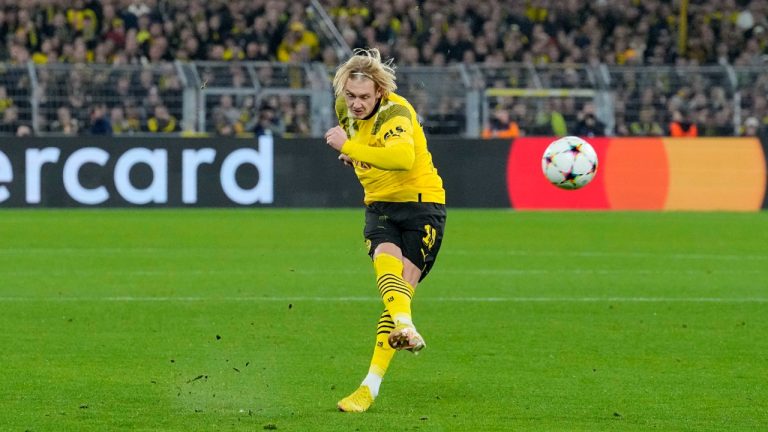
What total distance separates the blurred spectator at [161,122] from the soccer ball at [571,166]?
14333 mm

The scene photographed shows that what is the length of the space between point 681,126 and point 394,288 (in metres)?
18.0

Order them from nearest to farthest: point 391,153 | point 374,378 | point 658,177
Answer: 1. point 391,153
2. point 374,378
3. point 658,177

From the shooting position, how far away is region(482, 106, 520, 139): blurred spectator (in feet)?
77.1

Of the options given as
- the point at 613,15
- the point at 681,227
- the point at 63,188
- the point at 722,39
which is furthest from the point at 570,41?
the point at 63,188

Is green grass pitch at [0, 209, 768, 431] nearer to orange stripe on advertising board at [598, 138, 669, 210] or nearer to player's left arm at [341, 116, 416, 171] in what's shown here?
player's left arm at [341, 116, 416, 171]

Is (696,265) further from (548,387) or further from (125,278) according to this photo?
(548,387)

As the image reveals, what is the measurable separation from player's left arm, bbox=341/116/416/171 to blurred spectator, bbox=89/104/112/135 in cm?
1627

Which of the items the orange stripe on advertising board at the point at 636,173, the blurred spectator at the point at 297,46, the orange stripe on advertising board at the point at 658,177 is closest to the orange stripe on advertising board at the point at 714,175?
the orange stripe on advertising board at the point at 658,177

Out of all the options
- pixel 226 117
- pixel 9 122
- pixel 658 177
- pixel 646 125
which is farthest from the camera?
pixel 646 125

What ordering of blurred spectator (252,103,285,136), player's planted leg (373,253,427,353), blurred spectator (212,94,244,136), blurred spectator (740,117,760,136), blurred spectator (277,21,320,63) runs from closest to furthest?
player's planted leg (373,253,427,353)
blurred spectator (212,94,244,136)
blurred spectator (252,103,285,136)
blurred spectator (740,117,760,136)
blurred spectator (277,21,320,63)

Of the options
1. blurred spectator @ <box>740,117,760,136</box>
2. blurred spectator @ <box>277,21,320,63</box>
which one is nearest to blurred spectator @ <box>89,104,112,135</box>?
blurred spectator @ <box>277,21,320,63</box>

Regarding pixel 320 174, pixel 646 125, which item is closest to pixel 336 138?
pixel 320 174

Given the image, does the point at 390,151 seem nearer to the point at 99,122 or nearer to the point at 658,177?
the point at 99,122

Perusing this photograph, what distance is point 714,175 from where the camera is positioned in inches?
910
